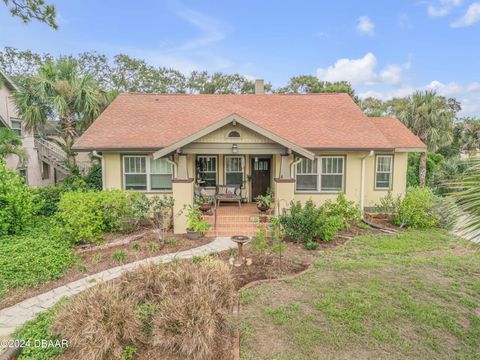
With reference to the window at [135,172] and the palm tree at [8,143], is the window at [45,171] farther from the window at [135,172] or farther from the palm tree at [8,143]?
the window at [135,172]

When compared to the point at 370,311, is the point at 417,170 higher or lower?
higher

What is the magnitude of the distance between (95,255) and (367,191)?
35.1ft

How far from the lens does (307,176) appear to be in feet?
38.3

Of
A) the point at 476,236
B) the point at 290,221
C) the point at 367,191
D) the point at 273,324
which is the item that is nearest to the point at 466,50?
the point at 367,191

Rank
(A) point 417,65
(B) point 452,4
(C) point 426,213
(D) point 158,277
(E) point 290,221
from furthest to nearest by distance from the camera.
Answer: (A) point 417,65, (B) point 452,4, (C) point 426,213, (E) point 290,221, (D) point 158,277

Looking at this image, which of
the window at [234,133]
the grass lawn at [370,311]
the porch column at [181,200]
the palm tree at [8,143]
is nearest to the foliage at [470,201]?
the grass lawn at [370,311]

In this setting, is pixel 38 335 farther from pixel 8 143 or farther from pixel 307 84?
pixel 307 84

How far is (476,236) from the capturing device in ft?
10.1

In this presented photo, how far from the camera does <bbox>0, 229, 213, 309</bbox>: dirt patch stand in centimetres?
572

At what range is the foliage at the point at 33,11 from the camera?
718 cm

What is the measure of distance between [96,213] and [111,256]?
1879 mm

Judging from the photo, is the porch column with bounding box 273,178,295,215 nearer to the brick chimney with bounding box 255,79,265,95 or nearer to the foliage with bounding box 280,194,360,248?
the foliage with bounding box 280,194,360,248

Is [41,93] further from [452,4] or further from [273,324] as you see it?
[452,4]

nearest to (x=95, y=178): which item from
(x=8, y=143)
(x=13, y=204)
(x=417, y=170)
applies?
(x=8, y=143)
